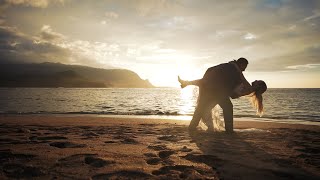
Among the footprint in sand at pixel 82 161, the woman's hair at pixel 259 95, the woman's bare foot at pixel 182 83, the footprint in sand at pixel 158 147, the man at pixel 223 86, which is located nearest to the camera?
the footprint in sand at pixel 82 161

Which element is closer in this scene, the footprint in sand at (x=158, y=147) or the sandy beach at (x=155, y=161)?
the sandy beach at (x=155, y=161)

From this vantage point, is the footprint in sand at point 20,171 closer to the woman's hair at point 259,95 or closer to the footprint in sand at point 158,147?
the footprint in sand at point 158,147

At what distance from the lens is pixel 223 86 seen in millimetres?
7969

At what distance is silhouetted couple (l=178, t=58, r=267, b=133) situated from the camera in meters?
7.97

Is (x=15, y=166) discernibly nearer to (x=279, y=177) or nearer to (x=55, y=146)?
(x=55, y=146)

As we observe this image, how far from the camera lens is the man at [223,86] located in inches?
314

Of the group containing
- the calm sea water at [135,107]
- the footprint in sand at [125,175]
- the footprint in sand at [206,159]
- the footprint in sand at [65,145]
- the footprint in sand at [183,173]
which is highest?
the footprint in sand at [125,175]

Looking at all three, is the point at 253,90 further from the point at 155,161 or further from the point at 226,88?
the point at 155,161

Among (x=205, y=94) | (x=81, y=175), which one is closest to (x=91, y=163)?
(x=81, y=175)

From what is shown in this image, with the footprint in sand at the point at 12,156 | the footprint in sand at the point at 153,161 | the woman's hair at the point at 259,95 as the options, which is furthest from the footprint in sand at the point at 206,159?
the woman's hair at the point at 259,95

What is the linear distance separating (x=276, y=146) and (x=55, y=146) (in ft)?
14.9

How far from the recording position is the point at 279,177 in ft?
11.5

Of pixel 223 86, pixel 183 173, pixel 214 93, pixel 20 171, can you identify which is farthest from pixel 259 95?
pixel 20 171

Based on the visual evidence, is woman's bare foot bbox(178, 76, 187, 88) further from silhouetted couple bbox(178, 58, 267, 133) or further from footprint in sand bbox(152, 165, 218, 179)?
footprint in sand bbox(152, 165, 218, 179)
